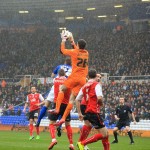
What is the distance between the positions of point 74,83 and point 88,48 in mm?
36277

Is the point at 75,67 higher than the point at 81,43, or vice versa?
the point at 81,43

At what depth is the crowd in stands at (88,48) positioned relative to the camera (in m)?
44.5

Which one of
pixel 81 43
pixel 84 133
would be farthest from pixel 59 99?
pixel 81 43

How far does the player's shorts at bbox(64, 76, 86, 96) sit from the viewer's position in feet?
50.2

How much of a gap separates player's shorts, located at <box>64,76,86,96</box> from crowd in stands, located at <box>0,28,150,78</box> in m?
26.2

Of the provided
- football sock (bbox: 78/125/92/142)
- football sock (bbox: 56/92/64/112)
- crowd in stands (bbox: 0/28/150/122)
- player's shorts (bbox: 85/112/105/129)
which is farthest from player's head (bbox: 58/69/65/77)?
crowd in stands (bbox: 0/28/150/122)

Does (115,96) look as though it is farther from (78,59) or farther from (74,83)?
(78,59)

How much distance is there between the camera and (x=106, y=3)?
158 feet

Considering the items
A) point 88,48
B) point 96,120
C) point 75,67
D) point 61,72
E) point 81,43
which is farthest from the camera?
point 88,48

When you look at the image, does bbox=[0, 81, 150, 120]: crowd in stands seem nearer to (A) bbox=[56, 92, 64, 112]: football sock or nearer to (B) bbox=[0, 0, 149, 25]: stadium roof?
(B) bbox=[0, 0, 149, 25]: stadium roof

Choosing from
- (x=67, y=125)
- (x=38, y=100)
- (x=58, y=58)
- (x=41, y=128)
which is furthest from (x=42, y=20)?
(x=67, y=125)

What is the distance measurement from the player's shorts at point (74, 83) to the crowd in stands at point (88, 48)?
86.1 feet

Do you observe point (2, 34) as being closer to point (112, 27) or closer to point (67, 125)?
point (112, 27)

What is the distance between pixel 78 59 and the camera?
15117mm
